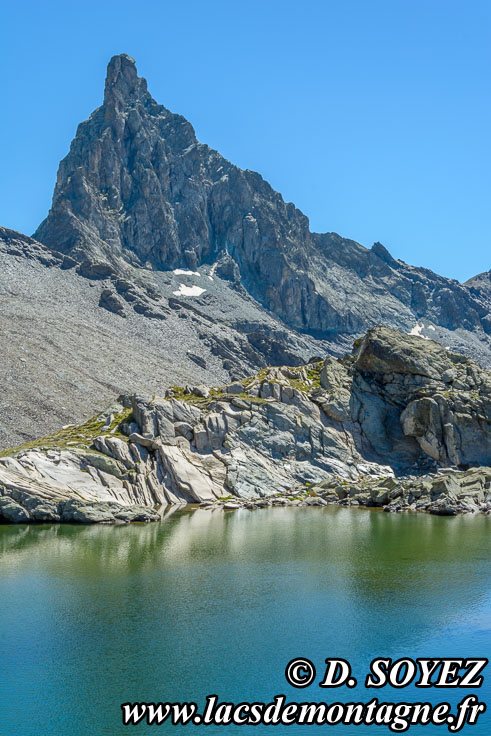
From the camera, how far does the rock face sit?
76.2 meters

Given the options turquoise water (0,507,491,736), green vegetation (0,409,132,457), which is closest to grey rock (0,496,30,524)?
turquoise water (0,507,491,736)

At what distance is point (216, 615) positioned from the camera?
36000 mm

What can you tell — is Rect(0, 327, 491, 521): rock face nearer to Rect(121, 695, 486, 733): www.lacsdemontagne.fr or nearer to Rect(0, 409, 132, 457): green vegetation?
Rect(0, 409, 132, 457): green vegetation

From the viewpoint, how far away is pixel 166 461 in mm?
84438

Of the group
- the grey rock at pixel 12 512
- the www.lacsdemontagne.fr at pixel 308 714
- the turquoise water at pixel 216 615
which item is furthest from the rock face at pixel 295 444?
the www.lacsdemontagne.fr at pixel 308 714

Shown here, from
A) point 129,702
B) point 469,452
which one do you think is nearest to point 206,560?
point 129,702

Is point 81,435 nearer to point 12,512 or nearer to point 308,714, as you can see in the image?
point 12,512

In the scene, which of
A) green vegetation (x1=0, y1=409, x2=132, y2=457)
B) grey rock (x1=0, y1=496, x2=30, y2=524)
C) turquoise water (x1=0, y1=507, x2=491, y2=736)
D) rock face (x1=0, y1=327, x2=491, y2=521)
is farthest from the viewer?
green vegetation (x1=0, y1=409, x2=132, y2=457)

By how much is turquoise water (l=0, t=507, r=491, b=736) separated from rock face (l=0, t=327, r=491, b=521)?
1423 cm

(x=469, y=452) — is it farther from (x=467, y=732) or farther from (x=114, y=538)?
(x=467, y=732)

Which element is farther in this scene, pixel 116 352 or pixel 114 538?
pixel 116 352

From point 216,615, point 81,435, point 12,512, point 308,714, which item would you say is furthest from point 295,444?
point 308,714

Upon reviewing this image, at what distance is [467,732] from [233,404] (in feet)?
250

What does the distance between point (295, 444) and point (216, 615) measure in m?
61.0
